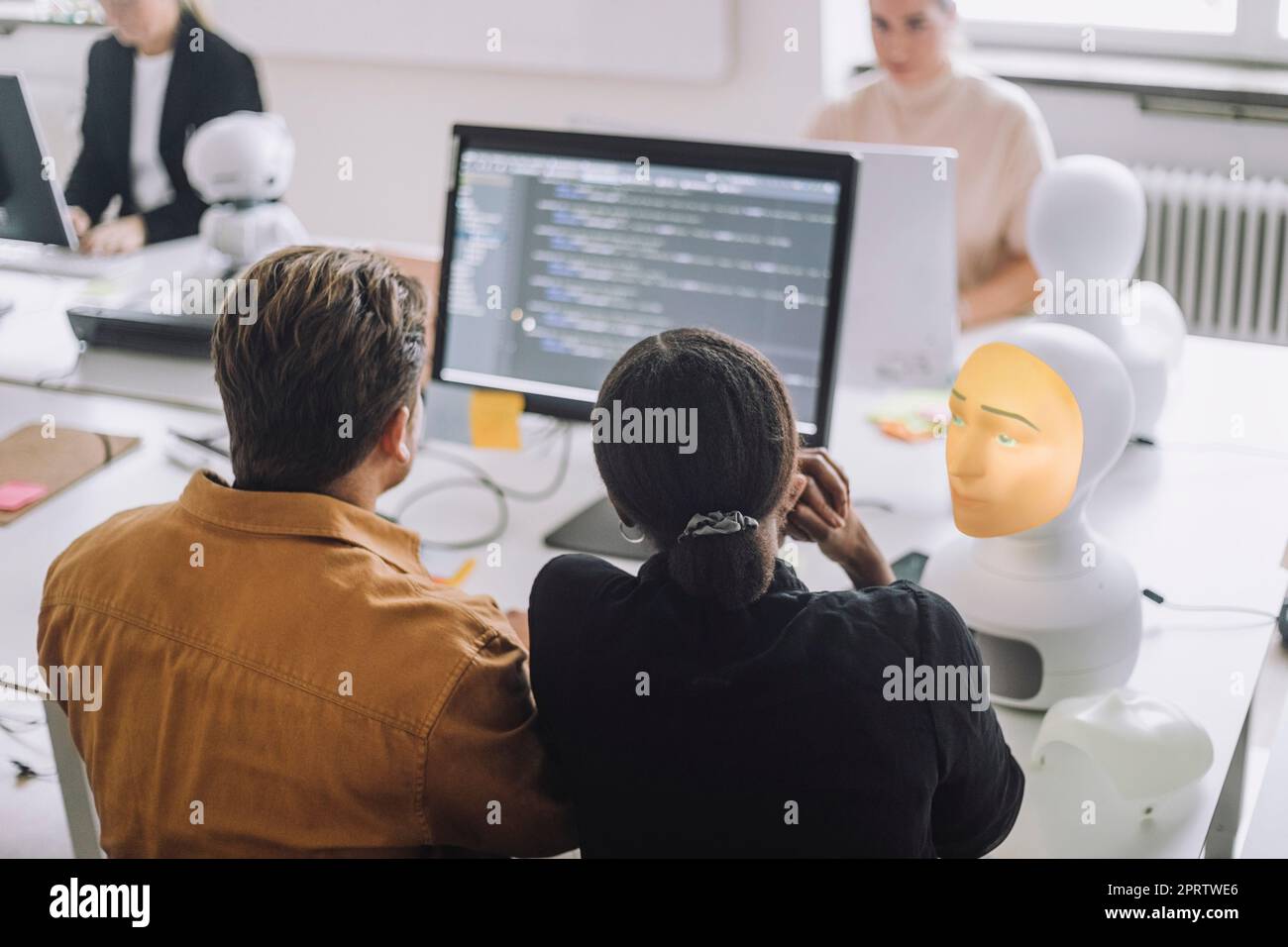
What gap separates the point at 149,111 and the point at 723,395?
2.55 meters

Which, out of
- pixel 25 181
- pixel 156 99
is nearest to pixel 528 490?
pixel 25 181

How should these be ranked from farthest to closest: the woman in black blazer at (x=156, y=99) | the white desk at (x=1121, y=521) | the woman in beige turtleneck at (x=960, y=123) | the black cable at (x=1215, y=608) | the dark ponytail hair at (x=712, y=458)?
1. the woman in black blazer at (x=156, y=99)
2. the woman in beige turtleneck at (x=960, y=123)
3. the black cable at (x=1215, y=608)
4. the white desk at (x=1121, y=521)
5. the dark ponytail hair at (x=712, y=458)

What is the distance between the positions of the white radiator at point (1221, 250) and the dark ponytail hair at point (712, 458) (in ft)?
8.71

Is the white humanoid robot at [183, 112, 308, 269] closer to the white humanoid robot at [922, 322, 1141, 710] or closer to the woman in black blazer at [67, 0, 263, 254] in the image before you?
the woman in black blazer at [67, 0, 263, 254]

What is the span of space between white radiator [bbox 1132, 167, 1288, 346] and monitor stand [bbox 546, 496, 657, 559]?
7.19 feet

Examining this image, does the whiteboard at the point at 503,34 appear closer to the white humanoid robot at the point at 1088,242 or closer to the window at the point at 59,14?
the window at the point at 59,14

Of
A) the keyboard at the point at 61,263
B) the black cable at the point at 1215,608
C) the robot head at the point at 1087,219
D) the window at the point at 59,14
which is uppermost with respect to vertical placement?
the window at the point at 59,14

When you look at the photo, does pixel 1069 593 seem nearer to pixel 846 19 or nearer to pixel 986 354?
pixel 986 354

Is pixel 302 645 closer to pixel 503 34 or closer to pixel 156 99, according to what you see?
pixel 156 99

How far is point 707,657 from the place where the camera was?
1055 mm

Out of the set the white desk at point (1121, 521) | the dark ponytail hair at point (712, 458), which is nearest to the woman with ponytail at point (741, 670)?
the dark ponytail hair at point (712, 458)

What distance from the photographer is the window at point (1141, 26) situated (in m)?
3.37

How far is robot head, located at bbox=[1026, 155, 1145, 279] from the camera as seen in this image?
1702mm

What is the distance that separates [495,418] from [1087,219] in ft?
2.70
